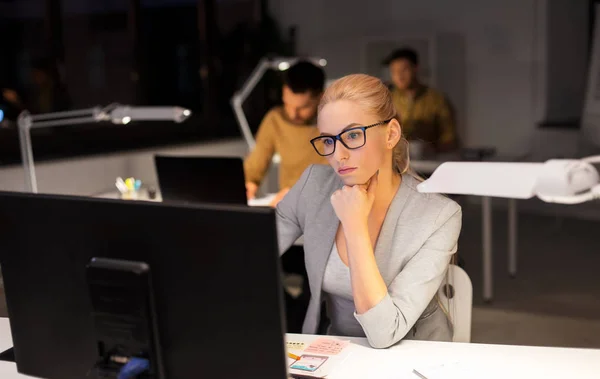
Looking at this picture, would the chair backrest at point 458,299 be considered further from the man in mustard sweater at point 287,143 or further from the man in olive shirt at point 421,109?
the man in olive shirt at point 421,109

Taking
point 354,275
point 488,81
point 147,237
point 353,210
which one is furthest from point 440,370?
point 488,81

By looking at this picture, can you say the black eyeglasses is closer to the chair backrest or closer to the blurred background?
the chair backrest

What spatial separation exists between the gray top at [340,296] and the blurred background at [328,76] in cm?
243

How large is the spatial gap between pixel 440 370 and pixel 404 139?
2.15 feet

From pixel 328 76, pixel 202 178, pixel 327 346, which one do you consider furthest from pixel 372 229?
pixel 328 76

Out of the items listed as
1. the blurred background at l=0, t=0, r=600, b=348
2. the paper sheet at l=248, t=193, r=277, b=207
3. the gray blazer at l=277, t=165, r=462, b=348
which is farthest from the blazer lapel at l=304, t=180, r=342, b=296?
the blurred background at l=0, t=0, r=600, b=348

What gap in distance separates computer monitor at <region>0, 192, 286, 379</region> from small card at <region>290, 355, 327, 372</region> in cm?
43

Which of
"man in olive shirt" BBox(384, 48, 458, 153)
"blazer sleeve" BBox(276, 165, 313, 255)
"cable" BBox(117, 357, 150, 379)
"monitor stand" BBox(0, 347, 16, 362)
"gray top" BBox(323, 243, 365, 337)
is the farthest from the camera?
"man in olive shirt" BBox(384, 48, 458, 153)

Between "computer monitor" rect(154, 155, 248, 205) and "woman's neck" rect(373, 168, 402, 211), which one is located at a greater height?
"woman's neck" rect(373, 168, 402, 211)

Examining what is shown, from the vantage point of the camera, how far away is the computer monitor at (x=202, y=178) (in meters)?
2.77

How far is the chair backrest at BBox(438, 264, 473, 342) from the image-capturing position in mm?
1891

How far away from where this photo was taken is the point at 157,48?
603 cm

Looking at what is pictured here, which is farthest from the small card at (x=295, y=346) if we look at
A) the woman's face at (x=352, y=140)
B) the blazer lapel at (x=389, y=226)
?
the woman's face at (x=352, y=140)

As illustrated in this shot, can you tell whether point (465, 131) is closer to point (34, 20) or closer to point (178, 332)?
point (34, 20)
